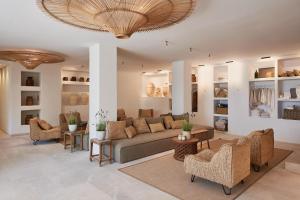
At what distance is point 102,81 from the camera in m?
4.72

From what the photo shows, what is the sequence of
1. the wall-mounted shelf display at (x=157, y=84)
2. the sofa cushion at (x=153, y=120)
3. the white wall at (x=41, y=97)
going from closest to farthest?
the sofa cushion at (x=153, y=120)
the white wall at (x=41, y=97)
the wall-mounted shelf display at (x=157, y=84)

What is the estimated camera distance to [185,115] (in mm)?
6852

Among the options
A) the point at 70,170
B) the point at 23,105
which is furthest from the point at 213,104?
the point at 23,105

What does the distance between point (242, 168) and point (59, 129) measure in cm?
528

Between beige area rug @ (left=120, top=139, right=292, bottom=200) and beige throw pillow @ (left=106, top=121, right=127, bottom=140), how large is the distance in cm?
88

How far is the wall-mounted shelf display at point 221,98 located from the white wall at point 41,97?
6.06 m

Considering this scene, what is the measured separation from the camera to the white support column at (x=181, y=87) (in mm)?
6980

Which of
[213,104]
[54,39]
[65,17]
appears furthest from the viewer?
[213,104]

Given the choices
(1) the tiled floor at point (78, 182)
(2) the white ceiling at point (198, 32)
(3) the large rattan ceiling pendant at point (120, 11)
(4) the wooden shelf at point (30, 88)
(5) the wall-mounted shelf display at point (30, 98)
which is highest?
(2) the white ceiling at point (198, 32)

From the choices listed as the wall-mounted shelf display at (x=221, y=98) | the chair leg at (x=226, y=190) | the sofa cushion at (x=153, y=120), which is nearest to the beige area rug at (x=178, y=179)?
the chair leg at (x=226, y=190)

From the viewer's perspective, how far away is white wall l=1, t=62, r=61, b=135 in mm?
7129

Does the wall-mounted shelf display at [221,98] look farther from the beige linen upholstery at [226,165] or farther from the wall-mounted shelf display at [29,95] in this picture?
the wall-mounted shelf display at [29,95]

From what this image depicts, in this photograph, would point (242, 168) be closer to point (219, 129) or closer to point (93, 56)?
point (93, 56)

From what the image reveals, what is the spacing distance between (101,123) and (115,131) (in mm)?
405
